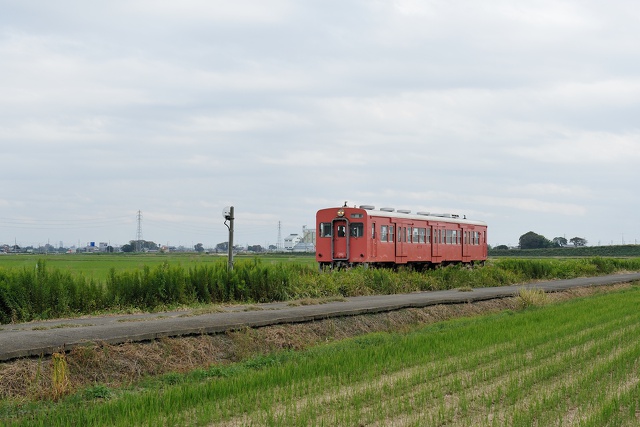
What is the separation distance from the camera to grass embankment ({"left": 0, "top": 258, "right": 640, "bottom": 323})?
16109mm

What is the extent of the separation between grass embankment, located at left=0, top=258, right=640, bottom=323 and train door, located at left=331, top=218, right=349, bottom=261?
3.20 metres

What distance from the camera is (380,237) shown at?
31.7 m

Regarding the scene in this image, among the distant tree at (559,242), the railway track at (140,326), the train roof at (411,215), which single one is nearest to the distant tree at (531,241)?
the distant tree at (559,242)

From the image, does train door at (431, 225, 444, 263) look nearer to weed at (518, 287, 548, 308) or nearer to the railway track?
weed at (518, 287, 548, 308)

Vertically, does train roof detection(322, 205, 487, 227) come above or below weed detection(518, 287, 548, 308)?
above

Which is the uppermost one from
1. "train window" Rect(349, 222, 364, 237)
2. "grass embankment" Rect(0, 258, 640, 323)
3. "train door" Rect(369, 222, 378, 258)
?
"train window" Rect(349, 222, 364, 237)

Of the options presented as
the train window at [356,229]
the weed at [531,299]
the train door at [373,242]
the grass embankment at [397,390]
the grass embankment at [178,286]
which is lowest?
the grass embankment at [397,390]

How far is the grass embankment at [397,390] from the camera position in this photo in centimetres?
747

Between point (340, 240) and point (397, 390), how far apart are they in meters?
22.8

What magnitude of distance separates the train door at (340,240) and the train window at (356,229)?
171 millimetres

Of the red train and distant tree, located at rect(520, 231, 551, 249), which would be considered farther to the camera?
distant tree, located at rect(520, 231, 551, 249)

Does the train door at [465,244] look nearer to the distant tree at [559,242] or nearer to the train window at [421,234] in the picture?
the train window at [421,234]

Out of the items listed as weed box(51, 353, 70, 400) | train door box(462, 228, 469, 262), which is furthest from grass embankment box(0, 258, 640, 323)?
train door box(462, 228, 469, 262)

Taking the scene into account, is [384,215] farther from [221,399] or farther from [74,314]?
[221,399]
